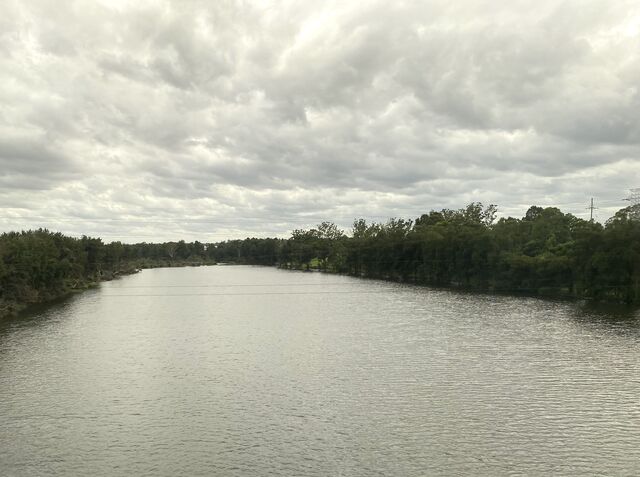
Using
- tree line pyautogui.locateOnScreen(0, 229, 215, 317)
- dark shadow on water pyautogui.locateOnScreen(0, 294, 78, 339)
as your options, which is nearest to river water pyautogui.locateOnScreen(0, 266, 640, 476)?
dark shadow on water pyautogui.locateOnScreen(0, 294, 78, 339)

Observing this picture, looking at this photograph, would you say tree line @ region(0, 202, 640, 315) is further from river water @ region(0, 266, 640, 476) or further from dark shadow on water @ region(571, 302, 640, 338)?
river water @ region(0, 266, 640, 476)

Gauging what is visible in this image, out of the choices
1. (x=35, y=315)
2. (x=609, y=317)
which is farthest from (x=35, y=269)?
(x=609, y=317)

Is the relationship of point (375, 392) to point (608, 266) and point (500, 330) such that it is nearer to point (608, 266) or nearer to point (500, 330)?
point (500, 330)

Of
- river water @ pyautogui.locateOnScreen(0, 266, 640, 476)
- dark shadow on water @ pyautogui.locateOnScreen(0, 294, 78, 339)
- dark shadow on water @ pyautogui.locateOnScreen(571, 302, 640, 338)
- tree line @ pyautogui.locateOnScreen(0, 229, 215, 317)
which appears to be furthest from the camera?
tree line @ pyautogui.locateOnScreen(0, 229, 215, 317)

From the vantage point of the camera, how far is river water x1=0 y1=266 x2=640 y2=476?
89.4 ft

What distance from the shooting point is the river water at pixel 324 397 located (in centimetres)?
2723

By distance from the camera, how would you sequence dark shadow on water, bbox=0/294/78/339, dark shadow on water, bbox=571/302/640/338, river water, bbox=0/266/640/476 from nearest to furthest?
river water, bbox=0/266/640/476 < dark shadow on water, bbox=571/302/640/338 < dark shadow on water, bbox=0/294/78/339

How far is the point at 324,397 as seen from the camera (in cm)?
3753

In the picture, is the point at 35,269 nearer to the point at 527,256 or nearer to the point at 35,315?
the point at 35,315

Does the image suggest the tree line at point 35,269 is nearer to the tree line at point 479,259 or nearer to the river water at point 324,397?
the tree line at point 479,259

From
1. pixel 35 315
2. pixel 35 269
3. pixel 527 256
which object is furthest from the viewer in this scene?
pixel 527 256

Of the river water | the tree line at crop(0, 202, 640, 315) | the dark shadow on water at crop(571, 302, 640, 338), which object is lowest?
the river water

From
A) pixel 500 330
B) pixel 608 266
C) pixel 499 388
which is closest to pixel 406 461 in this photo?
pixel 499 388

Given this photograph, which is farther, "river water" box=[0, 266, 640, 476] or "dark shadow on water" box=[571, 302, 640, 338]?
"dark shadow on water" box=[571, 302, 640, 338]
